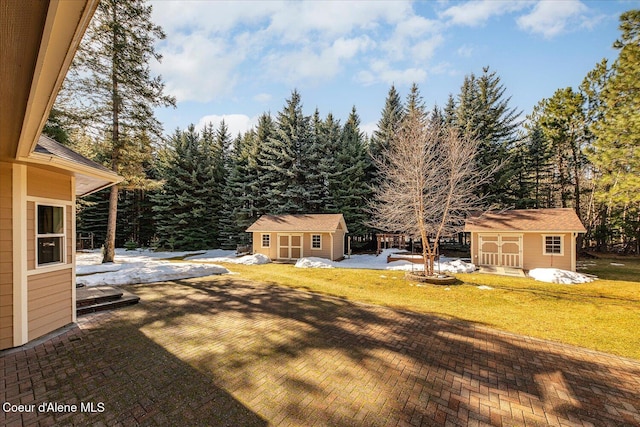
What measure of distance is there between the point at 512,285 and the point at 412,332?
310 inches

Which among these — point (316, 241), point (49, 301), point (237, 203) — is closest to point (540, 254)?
point (316, 241)

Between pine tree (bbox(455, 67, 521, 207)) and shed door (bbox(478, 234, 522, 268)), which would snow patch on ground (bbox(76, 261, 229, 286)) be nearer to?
shed door (bbox(478, 234, 522, 268))

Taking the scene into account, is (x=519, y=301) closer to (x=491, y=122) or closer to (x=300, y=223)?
(x=300, y=223)

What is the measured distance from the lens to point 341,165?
24312mm

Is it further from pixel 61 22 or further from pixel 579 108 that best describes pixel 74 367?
pixel 579 108

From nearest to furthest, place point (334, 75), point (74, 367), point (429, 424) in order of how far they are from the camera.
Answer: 1. point (429, 424)
2. point (74, 367)
3. point (334, 75)

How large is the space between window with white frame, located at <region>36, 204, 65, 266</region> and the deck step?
64.7 inches

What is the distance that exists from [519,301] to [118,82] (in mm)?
21006

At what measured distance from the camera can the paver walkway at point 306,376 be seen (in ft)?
10.4

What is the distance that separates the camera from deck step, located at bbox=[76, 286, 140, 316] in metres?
6.55

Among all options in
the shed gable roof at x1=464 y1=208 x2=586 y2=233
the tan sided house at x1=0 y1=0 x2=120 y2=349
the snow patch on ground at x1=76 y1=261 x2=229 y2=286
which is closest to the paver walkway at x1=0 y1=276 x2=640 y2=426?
the tan sided house at x1=0 y1=0 x2=120 y2=349

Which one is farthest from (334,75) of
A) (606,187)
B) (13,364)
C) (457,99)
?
(606,187)

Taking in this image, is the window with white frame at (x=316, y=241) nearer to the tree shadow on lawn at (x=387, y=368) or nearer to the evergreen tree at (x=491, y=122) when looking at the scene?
the tree shadow on lawn at (x=387, y=368)

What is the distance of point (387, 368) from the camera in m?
4.24
